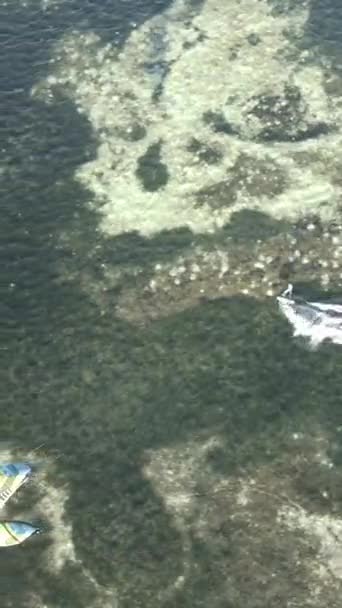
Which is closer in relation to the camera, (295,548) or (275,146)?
(295,548)

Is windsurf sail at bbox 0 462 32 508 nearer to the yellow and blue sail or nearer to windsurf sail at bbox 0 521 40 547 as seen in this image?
the yellow and blue sail

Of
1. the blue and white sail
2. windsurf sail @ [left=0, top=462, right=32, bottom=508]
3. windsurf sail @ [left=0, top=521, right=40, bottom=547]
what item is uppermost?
the blue and white sail

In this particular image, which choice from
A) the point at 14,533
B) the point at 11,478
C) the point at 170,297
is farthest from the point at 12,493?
the point at 170,297

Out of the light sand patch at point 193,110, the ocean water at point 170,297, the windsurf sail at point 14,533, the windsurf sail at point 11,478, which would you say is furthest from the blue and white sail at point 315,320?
the windsurf sail at point 14,533

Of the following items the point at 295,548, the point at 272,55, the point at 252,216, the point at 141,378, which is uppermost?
the point at 272,55

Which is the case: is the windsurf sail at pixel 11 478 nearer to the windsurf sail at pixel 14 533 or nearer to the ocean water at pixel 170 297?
the ocean water at pixel 170 297

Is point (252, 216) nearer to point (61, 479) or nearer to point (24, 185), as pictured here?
point (24, 185)

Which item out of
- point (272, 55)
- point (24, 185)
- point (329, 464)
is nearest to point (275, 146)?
point (272, 55)

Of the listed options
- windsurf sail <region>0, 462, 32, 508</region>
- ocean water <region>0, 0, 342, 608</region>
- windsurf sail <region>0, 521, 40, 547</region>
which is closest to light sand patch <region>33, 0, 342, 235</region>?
ocean water <region>0, 0, 342, 608</region>
